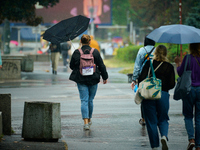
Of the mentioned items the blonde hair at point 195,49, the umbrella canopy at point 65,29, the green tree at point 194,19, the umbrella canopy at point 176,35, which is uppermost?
the green tree at point 194,19

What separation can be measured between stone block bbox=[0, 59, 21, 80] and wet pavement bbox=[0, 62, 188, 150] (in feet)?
8.07

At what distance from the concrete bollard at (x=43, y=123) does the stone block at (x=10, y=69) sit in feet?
41.0

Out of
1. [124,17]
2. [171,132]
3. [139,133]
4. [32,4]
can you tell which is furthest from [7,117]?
[124,17]

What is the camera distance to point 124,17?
10050 cm

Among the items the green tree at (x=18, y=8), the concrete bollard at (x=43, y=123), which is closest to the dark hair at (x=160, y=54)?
the concrete bollard at (x=43, y=123)

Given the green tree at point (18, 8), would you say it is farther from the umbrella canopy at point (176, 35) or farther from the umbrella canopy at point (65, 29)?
the umbrella canopy at point (176, 35)

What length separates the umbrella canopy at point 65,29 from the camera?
9.25 metres

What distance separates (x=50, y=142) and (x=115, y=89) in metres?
9.15

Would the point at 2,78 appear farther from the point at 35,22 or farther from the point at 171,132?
the point at 171,132

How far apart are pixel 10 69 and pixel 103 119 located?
1068 cm

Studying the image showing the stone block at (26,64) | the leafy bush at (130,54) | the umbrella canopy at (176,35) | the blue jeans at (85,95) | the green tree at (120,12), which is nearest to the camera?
the umbrella canopy at (176,35)

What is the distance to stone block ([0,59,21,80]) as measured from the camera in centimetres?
1955

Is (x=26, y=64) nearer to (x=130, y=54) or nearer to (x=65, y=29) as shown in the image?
(x=130, y=54)

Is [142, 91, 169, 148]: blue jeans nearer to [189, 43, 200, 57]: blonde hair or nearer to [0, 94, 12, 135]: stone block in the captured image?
[189, 43, 200, 57]: blonde hair
